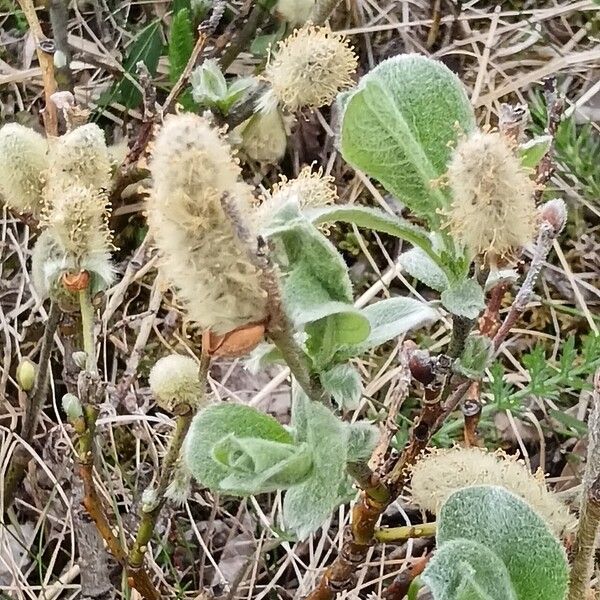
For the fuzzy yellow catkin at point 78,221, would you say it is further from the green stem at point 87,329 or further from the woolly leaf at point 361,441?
the woolly leaf at point 361,441

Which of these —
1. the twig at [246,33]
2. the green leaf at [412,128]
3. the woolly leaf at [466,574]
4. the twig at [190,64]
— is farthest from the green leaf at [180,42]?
the woolly leaf at [466,574]

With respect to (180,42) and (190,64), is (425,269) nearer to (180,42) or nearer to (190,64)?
(190,64)

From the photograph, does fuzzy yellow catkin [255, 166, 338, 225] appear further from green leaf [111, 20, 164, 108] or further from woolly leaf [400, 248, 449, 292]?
green leaf [111, 20, 164, 108]

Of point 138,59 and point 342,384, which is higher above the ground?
point 342,384

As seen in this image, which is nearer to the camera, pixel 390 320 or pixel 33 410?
pixel 390 320

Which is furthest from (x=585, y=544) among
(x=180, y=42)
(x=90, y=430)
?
(x=180, y=42)

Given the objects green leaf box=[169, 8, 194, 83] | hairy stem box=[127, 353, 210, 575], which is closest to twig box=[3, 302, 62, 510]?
hairy stem box=[127, 353, 210, 575]
